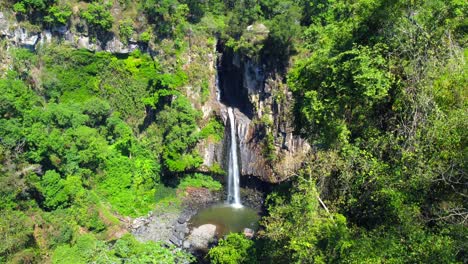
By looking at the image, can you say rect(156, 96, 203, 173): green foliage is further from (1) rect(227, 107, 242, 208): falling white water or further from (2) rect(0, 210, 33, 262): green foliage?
(2) rect(0, 210, 33, 262): green foliage

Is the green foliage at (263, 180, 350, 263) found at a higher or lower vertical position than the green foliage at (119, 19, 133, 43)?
lower

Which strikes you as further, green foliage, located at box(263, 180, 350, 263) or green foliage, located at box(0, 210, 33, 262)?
green foliage, located at box(0, 210, 33, 262)

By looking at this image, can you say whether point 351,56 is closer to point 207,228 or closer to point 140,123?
point 207,228

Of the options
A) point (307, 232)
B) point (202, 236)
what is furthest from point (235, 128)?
point (307, 232)

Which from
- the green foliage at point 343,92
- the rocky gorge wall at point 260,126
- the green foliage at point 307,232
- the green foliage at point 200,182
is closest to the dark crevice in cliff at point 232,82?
the rocky gorge wall at point 260,126

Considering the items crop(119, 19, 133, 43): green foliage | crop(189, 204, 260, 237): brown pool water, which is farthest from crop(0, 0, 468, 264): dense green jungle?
crop(189, 204, 260, 237): brown pool water

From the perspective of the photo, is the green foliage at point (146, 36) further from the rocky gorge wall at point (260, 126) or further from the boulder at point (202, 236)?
the boulder at point (202, 236)
